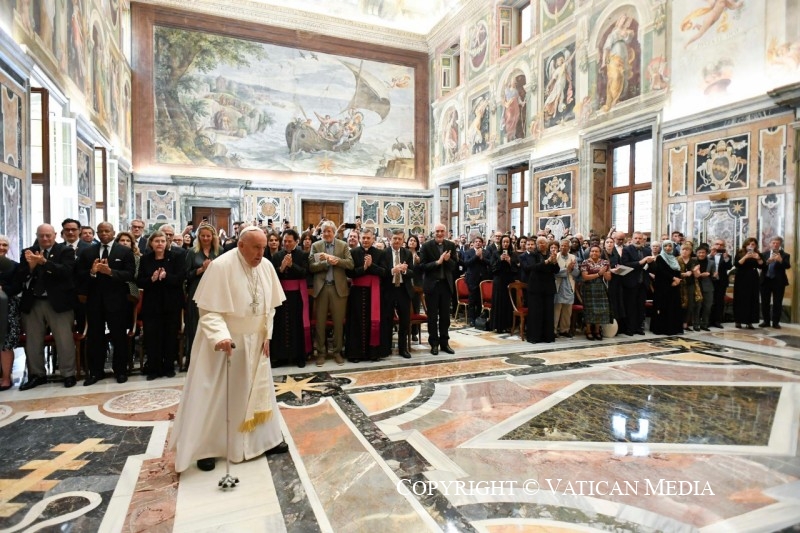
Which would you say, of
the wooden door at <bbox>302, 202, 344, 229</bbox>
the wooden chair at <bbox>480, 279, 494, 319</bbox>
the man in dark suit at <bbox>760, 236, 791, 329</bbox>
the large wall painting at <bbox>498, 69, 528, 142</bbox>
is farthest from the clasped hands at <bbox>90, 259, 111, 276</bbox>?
the wooden door at <bbox>302, 202, 344, 229</bbox>

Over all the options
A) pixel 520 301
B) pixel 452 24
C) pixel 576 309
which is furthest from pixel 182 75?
pixel 576 309

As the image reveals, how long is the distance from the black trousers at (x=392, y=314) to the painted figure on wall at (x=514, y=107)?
10339 mm

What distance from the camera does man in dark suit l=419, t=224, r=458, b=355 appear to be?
6738 millimetres

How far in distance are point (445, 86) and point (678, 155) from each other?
11.9 meters

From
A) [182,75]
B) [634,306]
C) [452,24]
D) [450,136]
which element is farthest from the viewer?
[450,136]

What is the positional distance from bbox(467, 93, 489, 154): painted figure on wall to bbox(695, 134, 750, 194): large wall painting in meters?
8.12

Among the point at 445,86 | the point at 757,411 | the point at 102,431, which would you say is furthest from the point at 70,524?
the point at 445,86

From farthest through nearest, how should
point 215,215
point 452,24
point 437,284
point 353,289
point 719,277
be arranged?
1. point 452,24
2. point 215,215
3. point 719,277
4. point 437,284
5. point 353,289

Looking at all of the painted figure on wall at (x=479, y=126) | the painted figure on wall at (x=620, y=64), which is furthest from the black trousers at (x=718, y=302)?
the painted figure on wall at (x=479, y=126)

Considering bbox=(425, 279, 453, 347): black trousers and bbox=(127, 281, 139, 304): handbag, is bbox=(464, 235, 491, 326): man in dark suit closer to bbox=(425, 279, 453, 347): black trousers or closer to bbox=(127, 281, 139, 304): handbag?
bbox=(425, 279, 453, 347): black trousers

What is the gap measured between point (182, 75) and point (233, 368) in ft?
57.1

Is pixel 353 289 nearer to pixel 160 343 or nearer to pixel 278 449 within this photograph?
pixel 160 343

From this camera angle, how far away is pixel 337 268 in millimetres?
6258

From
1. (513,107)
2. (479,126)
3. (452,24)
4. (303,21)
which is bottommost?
(479,126)
